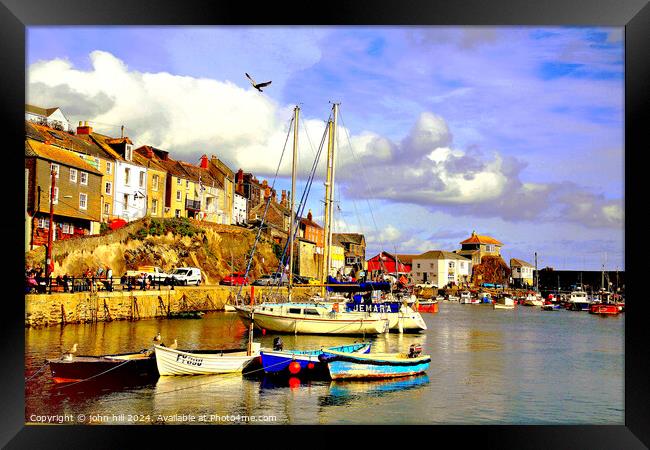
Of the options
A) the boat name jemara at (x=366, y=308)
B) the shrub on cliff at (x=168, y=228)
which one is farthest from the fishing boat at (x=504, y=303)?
the boat name jemara at (x=366, y=308)

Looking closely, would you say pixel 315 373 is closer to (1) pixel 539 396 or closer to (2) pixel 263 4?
Answer: (1) pixel 539 396

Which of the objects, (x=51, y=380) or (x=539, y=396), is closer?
(x=51, y=380)

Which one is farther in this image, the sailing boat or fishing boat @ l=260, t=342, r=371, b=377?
the sailing boat

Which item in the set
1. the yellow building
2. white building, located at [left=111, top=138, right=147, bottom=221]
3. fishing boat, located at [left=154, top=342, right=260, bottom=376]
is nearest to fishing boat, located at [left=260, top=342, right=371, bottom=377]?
fishing boat, located at [left=154, top=342, right=260, bottom=376]

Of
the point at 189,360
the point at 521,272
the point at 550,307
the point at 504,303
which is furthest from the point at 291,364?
the point at 521,272

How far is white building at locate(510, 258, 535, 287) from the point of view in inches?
2896

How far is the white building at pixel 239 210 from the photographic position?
169ft

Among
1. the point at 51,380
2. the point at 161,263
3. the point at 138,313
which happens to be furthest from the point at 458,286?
the point at 51,380

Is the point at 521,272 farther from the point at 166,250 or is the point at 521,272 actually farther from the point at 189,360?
the point at 189,360

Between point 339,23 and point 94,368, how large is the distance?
9.56 metres

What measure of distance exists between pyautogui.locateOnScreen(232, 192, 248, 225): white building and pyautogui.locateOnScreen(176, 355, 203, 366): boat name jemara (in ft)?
116

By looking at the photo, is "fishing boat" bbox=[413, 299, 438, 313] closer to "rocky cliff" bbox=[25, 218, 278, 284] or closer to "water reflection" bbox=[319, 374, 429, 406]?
"rocky cliff" bbox=[25, 218, 278, 284]

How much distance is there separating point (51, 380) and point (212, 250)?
2880cm
